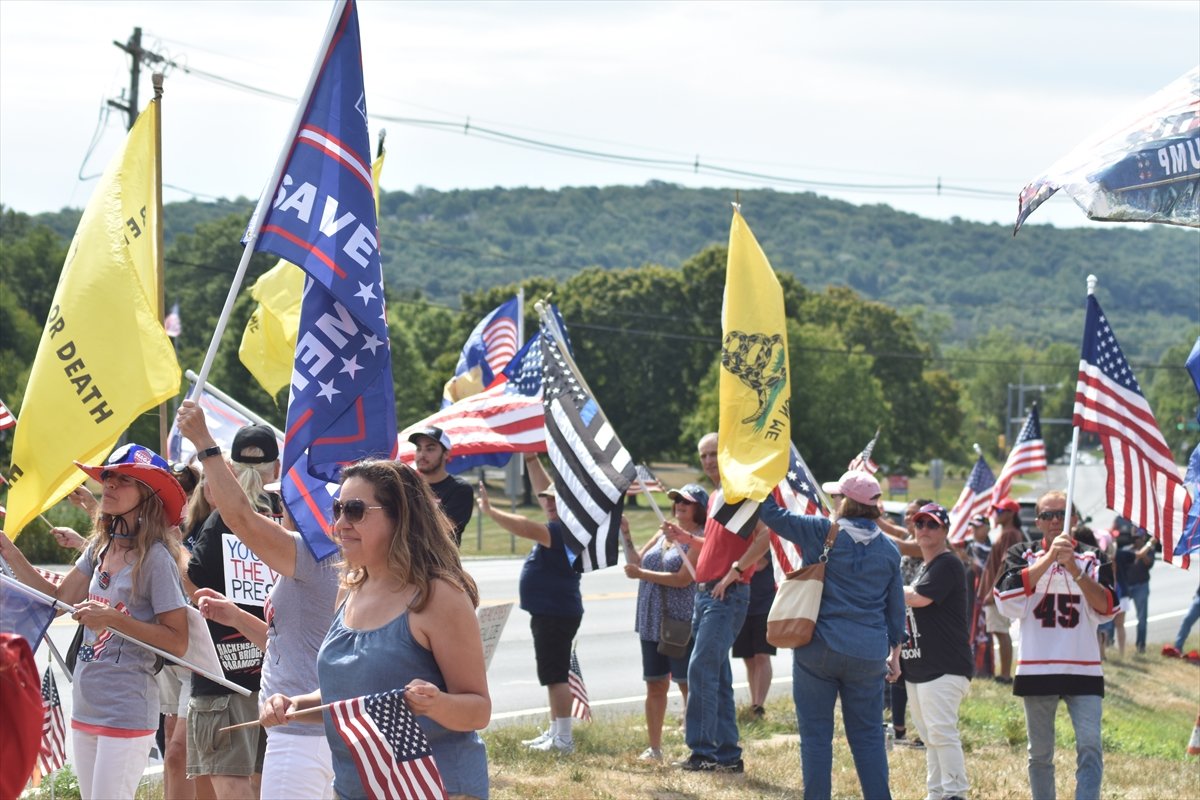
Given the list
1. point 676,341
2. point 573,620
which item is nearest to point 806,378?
point 676,341

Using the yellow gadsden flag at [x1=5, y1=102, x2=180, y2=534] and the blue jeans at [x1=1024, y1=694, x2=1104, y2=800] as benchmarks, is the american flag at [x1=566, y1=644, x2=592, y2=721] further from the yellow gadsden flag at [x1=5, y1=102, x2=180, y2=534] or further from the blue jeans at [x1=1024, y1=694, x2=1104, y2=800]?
the yellow gadsden flag at [x1=5, y1=102, x2=180, y2=534]

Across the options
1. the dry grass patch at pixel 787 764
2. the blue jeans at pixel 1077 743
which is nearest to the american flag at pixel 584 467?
the dry grass patch at pixel 787 764

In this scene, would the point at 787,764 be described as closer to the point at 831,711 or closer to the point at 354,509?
the point at 831,711

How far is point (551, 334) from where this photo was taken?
9.41m

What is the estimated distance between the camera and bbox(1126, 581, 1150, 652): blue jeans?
20245 millimetres

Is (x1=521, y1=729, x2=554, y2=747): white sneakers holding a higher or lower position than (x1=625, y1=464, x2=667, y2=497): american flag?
lower

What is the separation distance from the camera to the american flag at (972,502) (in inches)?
626

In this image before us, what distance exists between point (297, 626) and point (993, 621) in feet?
36.9

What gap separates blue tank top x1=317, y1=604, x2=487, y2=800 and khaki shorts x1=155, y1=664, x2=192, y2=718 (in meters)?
2.62

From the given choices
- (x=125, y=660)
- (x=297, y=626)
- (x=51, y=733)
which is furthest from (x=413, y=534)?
(x=51, y=733)

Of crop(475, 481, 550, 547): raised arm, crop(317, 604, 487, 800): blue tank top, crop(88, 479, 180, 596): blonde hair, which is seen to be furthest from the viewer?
crop(475, 481, 550, 547): raised arm

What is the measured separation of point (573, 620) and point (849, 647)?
2.91 metres

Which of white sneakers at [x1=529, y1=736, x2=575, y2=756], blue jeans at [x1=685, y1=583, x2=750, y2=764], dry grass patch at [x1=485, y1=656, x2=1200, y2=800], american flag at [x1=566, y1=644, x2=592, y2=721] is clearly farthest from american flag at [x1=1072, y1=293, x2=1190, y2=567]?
white sneakers at [x1=529, y1=736, x2=575, y2=756]

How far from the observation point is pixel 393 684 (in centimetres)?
435
